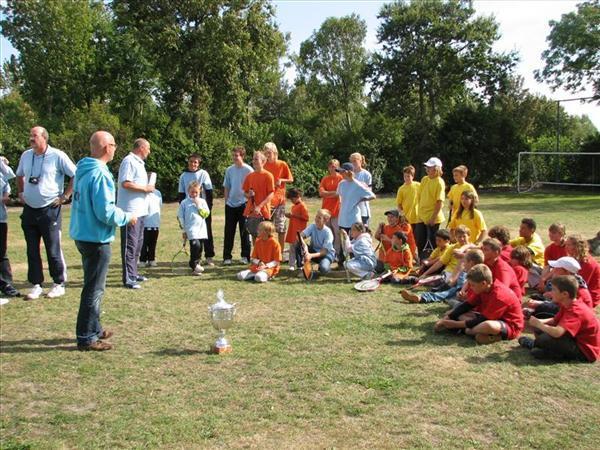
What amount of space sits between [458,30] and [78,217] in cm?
Result: 3087

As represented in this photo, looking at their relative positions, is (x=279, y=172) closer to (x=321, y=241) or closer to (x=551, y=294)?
(x=321, y=241)

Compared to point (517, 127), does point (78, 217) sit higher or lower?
lower

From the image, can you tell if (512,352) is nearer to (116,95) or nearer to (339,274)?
(339,274)

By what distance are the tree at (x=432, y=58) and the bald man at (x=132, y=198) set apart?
87.2ft

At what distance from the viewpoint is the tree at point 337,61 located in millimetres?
48906

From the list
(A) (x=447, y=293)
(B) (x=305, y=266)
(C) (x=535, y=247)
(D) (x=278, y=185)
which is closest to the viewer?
(A) (x=447, y=293)

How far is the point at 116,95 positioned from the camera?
136 ft

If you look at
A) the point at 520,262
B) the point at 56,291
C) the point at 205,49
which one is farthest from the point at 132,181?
the point at 205,49

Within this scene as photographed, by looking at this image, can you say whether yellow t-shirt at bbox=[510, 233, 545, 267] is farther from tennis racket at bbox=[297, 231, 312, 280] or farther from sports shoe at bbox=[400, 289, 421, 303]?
tennis racket at bbox=[297, 231, 312, 280]

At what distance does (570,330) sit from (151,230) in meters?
6.71

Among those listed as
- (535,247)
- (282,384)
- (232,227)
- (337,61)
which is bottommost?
(282,384)

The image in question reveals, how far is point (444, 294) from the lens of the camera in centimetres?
715

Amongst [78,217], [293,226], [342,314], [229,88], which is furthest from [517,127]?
[78,217]

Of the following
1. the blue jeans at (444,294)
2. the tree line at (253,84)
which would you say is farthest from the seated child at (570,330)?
the tree line at (253,84)
